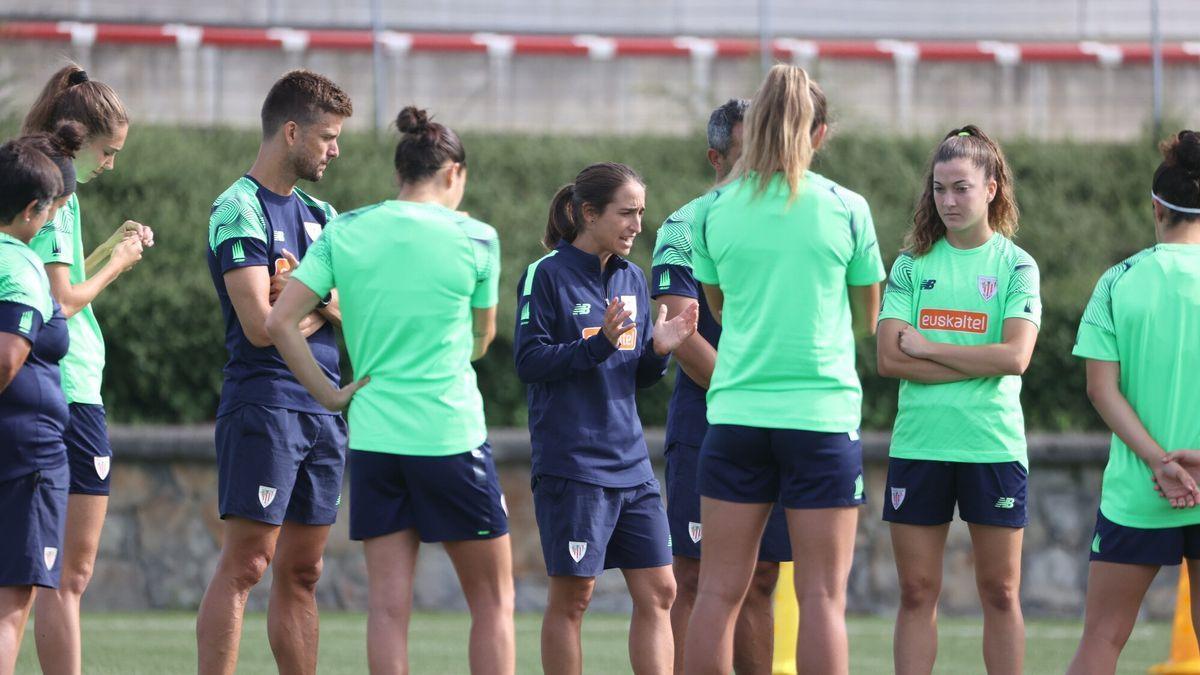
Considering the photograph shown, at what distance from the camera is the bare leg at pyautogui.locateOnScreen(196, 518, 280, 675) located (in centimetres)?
602

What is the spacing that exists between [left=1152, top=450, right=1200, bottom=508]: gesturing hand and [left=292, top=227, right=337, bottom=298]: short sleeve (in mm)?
2884

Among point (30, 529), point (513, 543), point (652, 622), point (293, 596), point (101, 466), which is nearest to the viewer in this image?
point (30, 529)

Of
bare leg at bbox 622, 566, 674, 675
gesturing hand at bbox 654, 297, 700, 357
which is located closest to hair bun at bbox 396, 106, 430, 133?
gesturing hand at bbox 654, 297, 700, 357

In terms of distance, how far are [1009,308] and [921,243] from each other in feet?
1.54

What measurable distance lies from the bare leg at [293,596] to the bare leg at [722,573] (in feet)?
5.69

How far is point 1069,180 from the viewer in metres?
14.9

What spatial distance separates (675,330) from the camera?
5840 millimetres

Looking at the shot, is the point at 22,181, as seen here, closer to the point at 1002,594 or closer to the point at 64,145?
the point at 64,145

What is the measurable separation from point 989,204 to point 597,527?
209 cm

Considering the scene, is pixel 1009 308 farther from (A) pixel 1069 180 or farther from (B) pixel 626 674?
(A) pixel 1069 180

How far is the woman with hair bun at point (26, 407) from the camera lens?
5.19 metres

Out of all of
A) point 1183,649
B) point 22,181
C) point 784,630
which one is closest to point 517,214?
point 784,630

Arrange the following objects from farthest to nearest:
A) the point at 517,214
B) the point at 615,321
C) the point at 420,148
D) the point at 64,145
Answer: the point at 517,214, the point at 64,145, the point at 615,321, the point at 420,148

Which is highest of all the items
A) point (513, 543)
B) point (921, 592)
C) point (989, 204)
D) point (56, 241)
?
point (989, 204)
